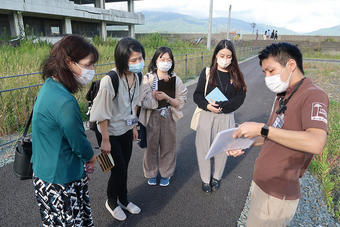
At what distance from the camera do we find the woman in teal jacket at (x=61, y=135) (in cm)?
141

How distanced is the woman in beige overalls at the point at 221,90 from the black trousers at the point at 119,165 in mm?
1013

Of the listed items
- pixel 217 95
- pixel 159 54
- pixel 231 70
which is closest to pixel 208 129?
pixel 217 95

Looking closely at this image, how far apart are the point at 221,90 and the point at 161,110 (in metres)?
0.79

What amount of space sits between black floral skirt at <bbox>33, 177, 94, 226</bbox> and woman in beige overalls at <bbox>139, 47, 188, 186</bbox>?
138cm

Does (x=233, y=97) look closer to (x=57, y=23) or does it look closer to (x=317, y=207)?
(x=317, y=207)

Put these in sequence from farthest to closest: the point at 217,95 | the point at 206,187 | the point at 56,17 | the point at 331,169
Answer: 1. the point at 56,17
2. the point at 331,169
3. the point at 206,187
4. the point at 217,95

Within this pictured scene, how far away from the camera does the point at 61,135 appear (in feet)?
4.83

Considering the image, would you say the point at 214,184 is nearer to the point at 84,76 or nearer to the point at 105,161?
the point at 105,161

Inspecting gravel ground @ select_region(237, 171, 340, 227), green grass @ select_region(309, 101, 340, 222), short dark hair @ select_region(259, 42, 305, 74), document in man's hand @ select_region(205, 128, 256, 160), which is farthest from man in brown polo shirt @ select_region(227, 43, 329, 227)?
green grass @ select_region(309, 101, 340, 222)

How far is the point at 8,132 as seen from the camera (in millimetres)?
4598

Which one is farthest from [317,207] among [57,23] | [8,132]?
[57,23]

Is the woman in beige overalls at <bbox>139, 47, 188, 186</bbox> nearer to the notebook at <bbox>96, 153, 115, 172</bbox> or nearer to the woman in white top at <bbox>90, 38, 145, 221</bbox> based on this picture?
the woman in white top at <bbox>90, 38, 145, 221</bbox>

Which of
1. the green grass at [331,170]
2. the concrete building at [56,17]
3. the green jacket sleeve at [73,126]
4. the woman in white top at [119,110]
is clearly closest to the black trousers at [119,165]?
the woman in white top at [119,110]

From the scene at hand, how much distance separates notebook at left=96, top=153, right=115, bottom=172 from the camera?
6.94 ft
